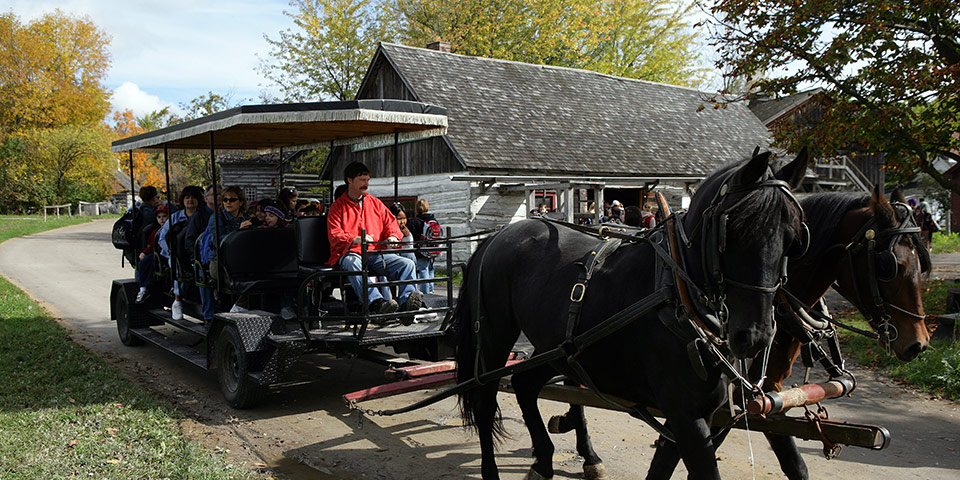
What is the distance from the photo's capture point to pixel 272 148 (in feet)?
31.1

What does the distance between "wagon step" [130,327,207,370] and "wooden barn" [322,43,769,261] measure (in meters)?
7.80

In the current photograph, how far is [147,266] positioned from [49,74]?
44.2 m

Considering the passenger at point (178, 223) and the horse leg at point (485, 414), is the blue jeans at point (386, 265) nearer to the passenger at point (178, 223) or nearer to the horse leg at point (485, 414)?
the horse leg at point (485, 414)

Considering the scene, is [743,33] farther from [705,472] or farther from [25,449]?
[25,449]

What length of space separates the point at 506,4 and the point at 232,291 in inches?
976

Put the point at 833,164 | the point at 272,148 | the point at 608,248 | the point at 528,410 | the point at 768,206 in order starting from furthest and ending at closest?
the point at 833,164, the point at 272,148, the point at 528,410, the point at 608,248, the point at 768,206

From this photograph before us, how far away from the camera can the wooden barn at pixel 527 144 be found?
18375 millimetres

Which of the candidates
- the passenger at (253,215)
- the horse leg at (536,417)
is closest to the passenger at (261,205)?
the passenger at (253,215)

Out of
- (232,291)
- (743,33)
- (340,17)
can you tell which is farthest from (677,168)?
(232,291)

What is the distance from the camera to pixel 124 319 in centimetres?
935

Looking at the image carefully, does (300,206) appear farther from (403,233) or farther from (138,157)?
(138,157)

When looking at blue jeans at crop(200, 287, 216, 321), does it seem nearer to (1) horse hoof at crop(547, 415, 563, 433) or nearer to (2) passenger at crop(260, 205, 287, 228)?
(2) passenger at crop(260, 205, 287, 228)

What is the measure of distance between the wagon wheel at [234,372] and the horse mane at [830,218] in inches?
183

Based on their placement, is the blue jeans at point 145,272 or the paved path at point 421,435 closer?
the paved path at point 421,435
